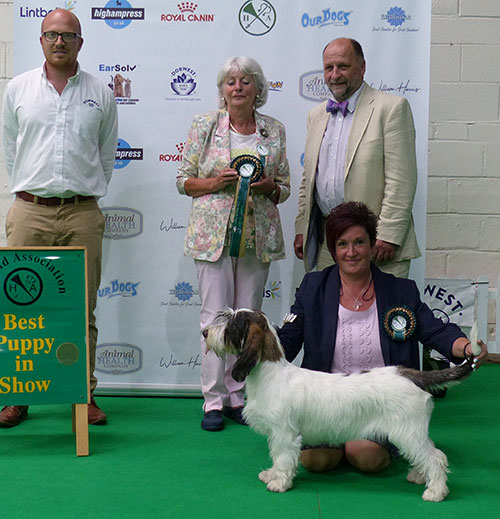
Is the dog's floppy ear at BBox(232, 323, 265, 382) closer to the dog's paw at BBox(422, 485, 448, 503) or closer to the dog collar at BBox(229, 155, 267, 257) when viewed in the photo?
the dog's paw at BBox(422, 485, 448, 503)

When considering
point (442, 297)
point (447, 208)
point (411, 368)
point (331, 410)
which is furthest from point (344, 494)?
point (447, 208)

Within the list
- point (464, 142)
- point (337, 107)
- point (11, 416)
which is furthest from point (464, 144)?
point (11, 416)

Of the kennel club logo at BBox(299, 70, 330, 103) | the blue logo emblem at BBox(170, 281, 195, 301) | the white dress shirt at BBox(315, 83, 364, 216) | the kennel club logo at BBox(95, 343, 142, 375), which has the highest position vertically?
the kennel club logo at BBox(299, 70, 330, 103)

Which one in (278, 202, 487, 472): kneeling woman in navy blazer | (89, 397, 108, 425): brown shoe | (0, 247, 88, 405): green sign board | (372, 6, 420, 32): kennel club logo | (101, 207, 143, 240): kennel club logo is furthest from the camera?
(101, 207, 143, 240): kennel club logo

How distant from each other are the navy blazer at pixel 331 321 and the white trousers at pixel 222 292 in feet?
2.11

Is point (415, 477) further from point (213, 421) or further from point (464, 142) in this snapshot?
point (464, 142)

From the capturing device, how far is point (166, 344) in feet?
14.7

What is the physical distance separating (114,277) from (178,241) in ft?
1.46

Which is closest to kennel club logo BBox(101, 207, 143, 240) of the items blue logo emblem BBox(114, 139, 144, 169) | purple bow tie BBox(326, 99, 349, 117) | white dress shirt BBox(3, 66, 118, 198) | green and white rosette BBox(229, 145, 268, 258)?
blue logo emblem BBox(114, 139, 144, 169)

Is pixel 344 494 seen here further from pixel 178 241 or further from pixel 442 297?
pixel 442 297

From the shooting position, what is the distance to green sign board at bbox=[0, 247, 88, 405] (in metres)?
3.29

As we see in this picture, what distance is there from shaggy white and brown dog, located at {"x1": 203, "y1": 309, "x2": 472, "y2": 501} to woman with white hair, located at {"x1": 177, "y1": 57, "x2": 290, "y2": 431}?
0.93 meters

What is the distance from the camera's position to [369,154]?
3662mm

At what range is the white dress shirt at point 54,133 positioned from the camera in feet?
12.1
